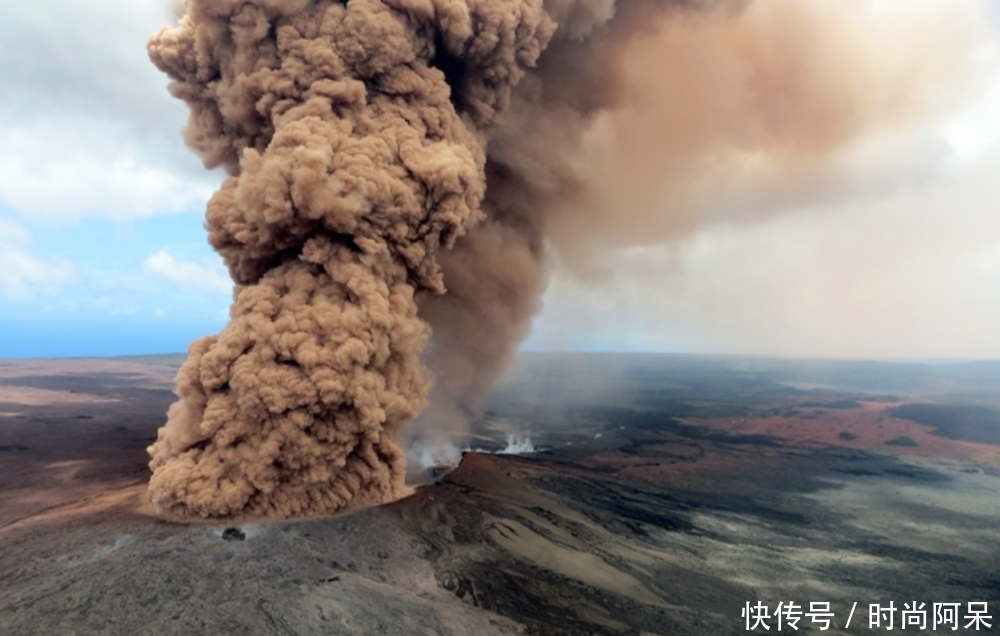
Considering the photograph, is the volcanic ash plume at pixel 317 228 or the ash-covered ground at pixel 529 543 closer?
the ash-covered ground at pixel 529 543

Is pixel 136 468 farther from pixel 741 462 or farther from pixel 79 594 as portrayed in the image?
pixel 741 462

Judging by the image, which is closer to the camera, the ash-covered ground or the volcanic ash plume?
the ash-covered ground

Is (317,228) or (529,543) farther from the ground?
(317,228)

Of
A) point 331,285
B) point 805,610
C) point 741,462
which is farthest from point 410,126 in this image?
point 741,462

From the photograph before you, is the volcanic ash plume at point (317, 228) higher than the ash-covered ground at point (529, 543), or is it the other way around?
the volcanic ash plume at point (317, 228)
